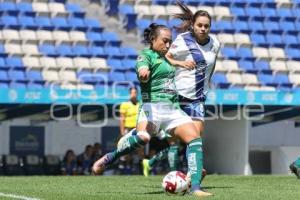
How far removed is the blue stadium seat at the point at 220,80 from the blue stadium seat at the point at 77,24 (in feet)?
12.3

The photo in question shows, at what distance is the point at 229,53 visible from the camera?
1014 inches

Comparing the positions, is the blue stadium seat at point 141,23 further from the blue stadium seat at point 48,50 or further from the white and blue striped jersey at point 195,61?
the white and blue striped jersey at point 195,61

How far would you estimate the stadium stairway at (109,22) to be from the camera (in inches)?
992

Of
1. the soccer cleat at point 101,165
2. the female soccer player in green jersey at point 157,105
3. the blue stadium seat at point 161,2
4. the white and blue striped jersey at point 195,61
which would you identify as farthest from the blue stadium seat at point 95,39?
the soccer cleat at point 101,165

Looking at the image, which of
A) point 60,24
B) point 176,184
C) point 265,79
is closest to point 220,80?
point 265,79

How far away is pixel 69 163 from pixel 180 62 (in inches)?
462

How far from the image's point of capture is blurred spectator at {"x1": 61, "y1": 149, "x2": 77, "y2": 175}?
20812mm

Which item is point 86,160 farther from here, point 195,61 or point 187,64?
point 187,64

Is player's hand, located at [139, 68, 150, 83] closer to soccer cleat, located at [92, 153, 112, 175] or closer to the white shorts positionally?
the white shorts

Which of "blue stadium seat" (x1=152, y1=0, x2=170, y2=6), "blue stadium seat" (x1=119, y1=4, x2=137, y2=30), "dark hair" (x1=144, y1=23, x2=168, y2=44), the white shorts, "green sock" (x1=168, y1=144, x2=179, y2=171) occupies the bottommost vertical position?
"green sock" (x1=168, y1=144, x2=179, y2=171)

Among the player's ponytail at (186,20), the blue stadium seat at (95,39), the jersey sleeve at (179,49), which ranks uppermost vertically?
the blue stadium seat at (95,39)

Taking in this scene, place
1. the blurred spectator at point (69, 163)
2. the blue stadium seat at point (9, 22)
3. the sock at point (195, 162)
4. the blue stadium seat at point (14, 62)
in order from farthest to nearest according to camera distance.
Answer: the blue stadium seat at point (9, 22)
the blue stadium seat at point (14, 62)
the blurred spectator at point (69, 163)
the sock at point (195, 162)

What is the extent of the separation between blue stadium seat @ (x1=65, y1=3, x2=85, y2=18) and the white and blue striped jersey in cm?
1525

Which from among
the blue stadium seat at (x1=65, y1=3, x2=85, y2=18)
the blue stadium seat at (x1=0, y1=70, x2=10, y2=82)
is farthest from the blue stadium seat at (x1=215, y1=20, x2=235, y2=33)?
the blue stadium seat at (x1=0, y1=70, x2=10, y2=82)
